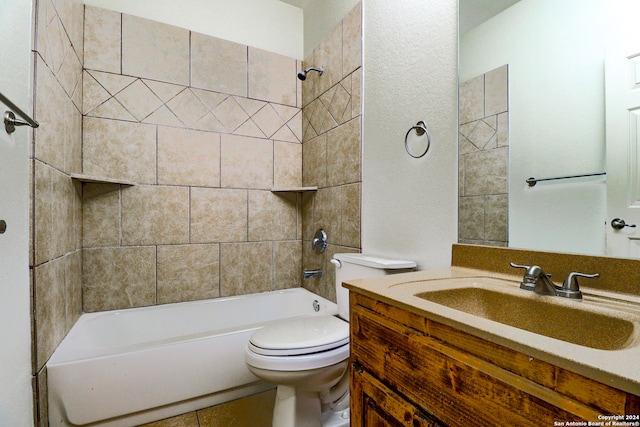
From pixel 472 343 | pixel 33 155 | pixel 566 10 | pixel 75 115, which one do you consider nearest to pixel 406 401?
pixel 472 343

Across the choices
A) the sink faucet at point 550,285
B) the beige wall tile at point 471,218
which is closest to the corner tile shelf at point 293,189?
the beige wall tile at point 471,218

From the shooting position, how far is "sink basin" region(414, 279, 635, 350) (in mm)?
636

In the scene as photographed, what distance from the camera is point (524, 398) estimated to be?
480 mm

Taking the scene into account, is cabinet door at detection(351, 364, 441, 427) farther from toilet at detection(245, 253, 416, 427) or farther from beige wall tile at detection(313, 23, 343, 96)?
beige wall tile at detection(313, 23, 343, 96)

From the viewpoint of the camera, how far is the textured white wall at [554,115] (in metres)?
0.87

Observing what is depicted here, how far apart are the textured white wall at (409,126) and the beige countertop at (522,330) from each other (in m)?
0.30

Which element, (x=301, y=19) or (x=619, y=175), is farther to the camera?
(x=301, y=19)

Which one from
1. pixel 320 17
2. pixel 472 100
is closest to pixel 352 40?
pixel 320 17

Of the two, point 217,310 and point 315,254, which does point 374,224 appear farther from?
point 217,310

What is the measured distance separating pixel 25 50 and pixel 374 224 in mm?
1614

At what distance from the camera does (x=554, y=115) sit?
95 cm

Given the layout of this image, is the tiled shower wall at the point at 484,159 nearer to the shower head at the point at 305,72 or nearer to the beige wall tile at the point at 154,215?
the shower head at the point at 305,72

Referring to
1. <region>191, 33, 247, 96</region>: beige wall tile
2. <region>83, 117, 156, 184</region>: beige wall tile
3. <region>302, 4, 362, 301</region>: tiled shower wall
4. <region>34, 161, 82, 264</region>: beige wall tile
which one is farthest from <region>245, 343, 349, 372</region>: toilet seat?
<region>191, 33, 247, 96</region>: beige wall tile

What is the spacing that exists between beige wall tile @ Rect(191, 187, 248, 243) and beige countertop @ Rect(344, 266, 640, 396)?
1492mm
